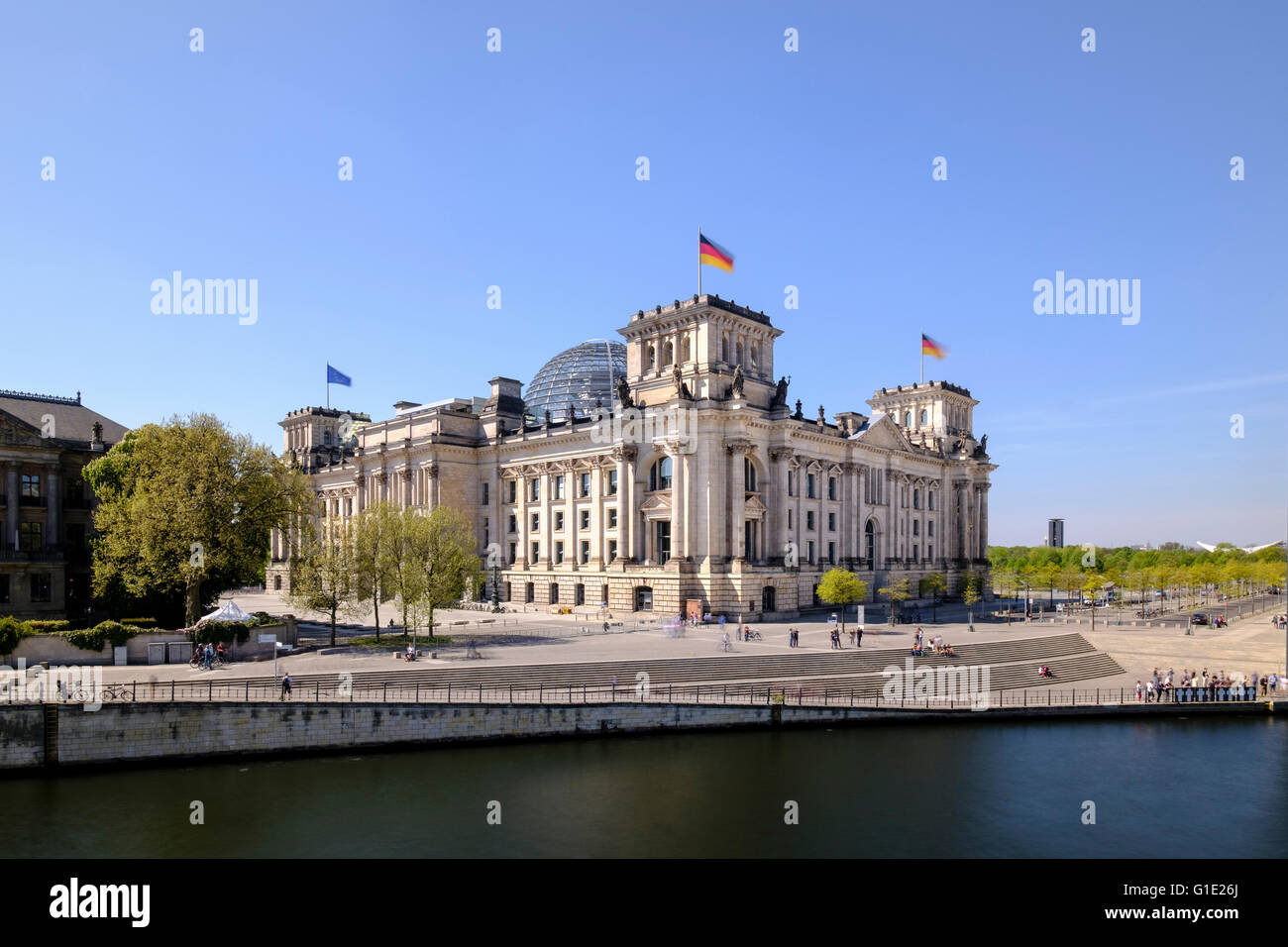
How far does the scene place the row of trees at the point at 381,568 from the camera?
54.1m

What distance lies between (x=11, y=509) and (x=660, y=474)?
2066 inches

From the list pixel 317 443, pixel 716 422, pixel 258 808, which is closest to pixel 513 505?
pixel 716 422

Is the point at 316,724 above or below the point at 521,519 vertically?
below

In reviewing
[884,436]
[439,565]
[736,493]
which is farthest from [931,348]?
[439,565]

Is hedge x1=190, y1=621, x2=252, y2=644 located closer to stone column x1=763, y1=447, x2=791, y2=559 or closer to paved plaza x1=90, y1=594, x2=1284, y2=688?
paved plaza x1=90, y1=594, x2=1284, y2=688

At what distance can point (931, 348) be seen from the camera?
331 feet

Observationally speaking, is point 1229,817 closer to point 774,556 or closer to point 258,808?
point 258,808

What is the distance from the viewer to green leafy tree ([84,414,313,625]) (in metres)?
51.0

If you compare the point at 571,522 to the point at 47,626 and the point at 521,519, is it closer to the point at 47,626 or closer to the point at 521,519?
the point at 521,519

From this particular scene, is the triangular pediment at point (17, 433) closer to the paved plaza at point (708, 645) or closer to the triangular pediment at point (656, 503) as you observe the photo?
the paved plaza at point (708, 645)

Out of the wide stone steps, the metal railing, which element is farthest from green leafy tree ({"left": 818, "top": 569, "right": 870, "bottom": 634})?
the metal railing

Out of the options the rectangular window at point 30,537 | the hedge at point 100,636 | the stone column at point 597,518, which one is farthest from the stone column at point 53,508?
the stone column at point 597,518

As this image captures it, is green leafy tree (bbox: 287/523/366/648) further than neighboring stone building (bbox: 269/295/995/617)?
No

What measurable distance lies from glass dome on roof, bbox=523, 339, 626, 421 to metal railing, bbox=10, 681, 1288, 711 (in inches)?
2639
